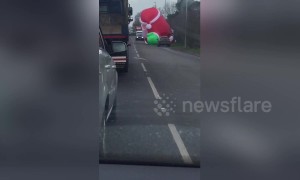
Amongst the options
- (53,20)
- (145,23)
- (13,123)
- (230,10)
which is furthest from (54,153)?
(230,10)

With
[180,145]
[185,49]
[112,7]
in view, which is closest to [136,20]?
[185,49]

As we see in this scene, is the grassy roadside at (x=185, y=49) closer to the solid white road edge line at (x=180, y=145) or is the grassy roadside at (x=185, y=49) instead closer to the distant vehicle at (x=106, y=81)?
the distant vehicle at (x=106, y=81)

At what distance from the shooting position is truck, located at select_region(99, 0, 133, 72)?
4820 millimetres

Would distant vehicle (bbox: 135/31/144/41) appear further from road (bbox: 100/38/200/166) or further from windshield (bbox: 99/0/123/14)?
windshield (bbox: 99/0/123/14)

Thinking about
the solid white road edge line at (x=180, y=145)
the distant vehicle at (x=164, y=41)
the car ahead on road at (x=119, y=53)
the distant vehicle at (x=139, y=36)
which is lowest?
the solid white road edge line at (x=180, y=145)

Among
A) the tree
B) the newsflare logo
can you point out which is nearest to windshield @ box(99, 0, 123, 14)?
the tree

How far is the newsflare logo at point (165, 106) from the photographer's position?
4.82 meters

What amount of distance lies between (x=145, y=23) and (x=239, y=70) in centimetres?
86

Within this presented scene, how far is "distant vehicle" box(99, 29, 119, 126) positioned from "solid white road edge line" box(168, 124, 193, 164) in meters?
0.56

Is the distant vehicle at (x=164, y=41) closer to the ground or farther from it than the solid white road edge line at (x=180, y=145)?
farther from it

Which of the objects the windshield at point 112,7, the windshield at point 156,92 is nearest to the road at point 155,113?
the windshield at point 156,92

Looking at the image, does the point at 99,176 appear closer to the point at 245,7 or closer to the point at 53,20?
the point at 53,20

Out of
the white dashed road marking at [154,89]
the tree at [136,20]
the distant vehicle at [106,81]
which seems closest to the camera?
the distant vehicle at [106,81]

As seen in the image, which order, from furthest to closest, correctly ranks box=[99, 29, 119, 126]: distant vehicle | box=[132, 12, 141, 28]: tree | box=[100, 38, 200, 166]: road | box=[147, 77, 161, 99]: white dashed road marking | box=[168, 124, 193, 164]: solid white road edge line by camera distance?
box=[147, 77, 161, 99]: white dashed road marking < box=[132, 12, 141, 28]: tree < box=[100, 38, 200, 166]: road < box=[168, 124, 193, 164]: solid white road edge line < box=[99, 29, 119, 126]: distant vehicle
